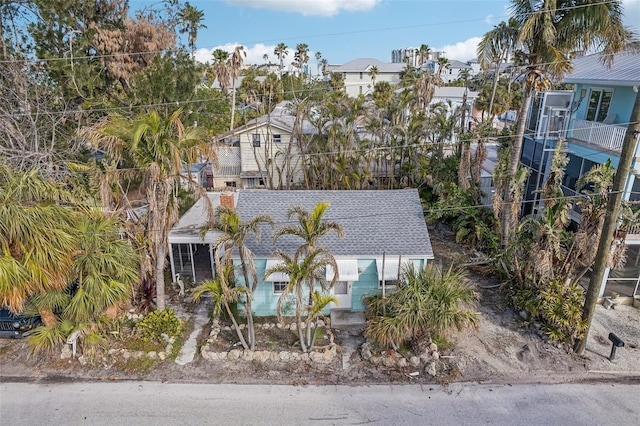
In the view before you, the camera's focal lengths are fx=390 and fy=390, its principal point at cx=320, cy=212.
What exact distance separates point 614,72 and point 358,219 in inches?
488

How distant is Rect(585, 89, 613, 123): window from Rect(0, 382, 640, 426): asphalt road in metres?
11.9

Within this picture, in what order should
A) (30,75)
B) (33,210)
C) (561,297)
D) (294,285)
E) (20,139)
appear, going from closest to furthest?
(33,210) → (294,285) → (561,297) → (20,139) → (30,75)

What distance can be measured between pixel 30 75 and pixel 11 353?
41.1 ft

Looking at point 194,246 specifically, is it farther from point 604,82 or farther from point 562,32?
point 604,82

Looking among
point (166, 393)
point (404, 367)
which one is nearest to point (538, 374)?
point (404, 367)

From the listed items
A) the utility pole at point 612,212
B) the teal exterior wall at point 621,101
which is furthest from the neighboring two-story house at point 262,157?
the utility pole at point 612,212

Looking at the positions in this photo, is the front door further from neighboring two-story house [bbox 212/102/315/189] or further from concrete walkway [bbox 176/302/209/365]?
neighboring two-story house [bbox 212/102/315/189]

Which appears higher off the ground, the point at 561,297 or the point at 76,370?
the point at 561,297

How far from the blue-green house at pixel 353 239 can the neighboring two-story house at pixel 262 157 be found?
10.2 m

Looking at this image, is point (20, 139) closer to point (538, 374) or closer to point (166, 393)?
point (166, 393)

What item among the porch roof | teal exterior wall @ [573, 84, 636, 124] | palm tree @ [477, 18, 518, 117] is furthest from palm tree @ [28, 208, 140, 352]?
teal exterior wall @ [573, 84, 636, 124]

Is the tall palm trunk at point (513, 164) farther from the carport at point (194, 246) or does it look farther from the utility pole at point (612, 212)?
the carport at point (194, 246)

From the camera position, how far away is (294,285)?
35.5 feet

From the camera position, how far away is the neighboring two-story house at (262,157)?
2580 cm
